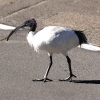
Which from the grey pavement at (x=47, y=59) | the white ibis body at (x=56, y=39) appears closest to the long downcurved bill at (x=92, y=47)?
the grey pavement at (x=47, y=59)

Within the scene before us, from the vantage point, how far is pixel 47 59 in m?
8.95

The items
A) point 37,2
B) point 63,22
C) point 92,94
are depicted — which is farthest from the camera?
point 37,2

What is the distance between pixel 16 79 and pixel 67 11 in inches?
176

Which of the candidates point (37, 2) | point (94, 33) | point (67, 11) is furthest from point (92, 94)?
point (37, 2)

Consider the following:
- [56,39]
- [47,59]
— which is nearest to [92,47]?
[47,59]

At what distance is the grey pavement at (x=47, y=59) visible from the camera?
24.3 ft

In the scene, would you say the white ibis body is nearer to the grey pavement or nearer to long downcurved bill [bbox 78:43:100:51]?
the grey pavement

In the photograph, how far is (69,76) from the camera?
8000 millimetres

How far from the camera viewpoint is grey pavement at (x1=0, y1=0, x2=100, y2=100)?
7.40 meters

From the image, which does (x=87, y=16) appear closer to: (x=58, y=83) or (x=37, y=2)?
(x=37, y=2)

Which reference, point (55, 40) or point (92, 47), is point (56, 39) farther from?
point (92, 47)

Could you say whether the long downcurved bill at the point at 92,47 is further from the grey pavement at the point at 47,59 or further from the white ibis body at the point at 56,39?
the white ibis body at the point at 56,39

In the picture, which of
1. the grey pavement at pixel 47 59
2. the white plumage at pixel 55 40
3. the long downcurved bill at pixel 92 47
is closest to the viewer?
the grey pavement at pixel 47 59

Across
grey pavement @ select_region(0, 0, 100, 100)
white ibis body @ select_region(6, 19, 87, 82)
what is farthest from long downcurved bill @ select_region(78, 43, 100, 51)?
white ibis body @ select_region(6, 19, 87, 82)
